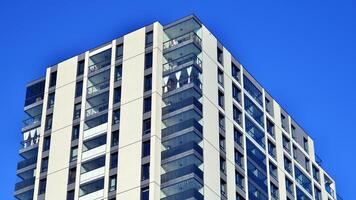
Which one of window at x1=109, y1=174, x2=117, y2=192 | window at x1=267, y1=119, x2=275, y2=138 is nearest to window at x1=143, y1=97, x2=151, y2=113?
window at x1=109, y1=174, x2=117, y2=192

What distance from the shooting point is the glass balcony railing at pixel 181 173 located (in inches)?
3821

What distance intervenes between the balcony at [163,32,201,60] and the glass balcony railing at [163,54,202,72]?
45 cm

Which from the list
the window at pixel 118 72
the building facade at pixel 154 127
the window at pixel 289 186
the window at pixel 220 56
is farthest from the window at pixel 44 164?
the window at pixel 289 186

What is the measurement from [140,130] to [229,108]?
533 inches

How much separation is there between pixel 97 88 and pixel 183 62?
11080 millimetres

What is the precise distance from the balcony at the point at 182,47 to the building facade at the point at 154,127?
5.0 inches

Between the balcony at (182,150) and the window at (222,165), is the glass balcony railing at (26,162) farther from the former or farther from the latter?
the window at (222,165)

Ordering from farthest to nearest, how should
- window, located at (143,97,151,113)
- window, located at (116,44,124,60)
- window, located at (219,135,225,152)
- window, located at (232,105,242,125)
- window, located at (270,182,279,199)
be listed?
window, located at (270,182,279,199), window, located at (232,105,242,125), window, located at (116,44,124,60), window, located at (219,135,225,152), window, located at (143,97,151,113)

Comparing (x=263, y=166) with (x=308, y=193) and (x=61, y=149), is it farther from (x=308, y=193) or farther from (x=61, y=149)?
(x=61, y=149)

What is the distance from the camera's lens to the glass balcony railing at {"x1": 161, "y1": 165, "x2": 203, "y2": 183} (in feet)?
318

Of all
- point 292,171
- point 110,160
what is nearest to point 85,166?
point 110,160

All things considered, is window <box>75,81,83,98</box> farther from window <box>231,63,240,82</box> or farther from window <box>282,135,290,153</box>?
window <box>282,135,290,153</box>

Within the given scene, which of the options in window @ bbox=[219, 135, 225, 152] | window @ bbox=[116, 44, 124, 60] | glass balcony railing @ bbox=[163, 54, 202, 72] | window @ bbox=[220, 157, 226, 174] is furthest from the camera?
window @ bbox=[116, 44, 124, 60]

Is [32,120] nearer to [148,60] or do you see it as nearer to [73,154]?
[73,154]
